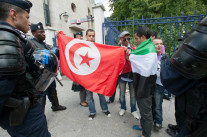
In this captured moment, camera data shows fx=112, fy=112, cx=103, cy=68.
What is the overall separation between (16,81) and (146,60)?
1.57 meters

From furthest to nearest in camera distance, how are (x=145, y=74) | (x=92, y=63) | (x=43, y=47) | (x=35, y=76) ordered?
(x=92, y=63) → (x=43, y=47) → (x=145, y=74) → (x=35, y=76)

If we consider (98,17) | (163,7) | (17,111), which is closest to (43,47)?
(17,111)

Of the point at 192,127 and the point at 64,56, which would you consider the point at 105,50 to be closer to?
the point at 64,56

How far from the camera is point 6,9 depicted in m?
0.99

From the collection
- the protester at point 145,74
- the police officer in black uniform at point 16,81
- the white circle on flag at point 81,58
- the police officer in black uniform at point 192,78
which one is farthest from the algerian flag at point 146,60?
the police officer in black uniform at point 16,81

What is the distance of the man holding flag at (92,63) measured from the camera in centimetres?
227

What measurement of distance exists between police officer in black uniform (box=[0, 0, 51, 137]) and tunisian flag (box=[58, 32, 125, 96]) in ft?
4.06

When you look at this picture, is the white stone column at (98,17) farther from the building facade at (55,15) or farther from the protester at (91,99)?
the building facade at (55,15)

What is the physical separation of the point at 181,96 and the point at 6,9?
69.0 inches

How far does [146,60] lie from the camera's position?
1667mm

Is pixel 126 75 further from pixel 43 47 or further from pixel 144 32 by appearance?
pixel 43 47

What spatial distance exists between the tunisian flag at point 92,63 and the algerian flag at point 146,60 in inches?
17.9

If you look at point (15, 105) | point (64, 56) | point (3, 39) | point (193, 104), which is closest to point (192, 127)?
point (193, 104)

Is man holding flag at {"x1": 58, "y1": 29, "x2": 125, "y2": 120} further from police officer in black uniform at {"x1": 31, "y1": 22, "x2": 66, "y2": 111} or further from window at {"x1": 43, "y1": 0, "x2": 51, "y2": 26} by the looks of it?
window at {"x1": 43, "y1": 0, "x2": 51, "y2": 26}
